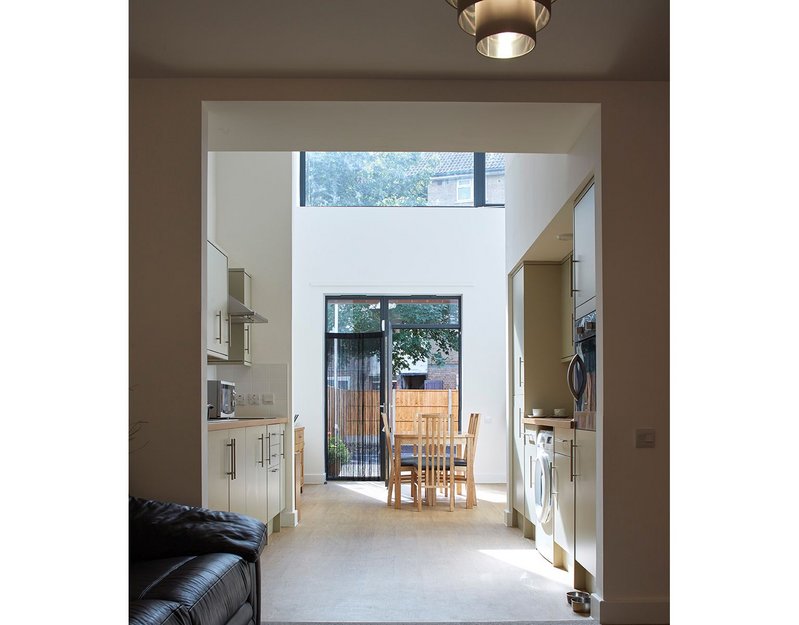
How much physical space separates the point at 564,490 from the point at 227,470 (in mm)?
2012

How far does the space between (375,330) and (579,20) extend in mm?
7200

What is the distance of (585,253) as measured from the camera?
14.6 ft

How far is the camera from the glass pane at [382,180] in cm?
1044

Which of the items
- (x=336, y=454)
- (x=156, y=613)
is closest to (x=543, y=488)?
(x=156, y=613)

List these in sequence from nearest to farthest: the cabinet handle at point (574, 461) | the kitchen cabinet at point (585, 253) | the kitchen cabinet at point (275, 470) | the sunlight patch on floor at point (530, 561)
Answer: the kitchen cabinet at point (585, 253) → the cabinet handle at point (574, 461) → the sunlight patch on floor at point (530, 561) → the kitchen cabinet at point (275, 470)

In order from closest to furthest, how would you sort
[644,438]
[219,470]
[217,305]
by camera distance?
1. [644,438]
2. [219,470]
3. [217,305]

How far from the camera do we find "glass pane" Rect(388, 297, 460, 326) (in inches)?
407

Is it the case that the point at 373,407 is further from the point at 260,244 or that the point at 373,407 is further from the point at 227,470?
the point at 227,470

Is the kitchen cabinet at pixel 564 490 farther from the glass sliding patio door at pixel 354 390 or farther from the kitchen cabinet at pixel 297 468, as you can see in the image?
the glass sliding patio door at pixel 354 390

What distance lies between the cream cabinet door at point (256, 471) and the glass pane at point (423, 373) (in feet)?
14.2

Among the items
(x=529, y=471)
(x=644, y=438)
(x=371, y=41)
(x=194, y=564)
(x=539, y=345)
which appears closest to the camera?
(x=194, y=564)

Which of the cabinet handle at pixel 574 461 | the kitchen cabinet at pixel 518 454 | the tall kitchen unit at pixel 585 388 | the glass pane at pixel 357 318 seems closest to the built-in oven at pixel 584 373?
the tall kitchen unit at pixel 585 388
